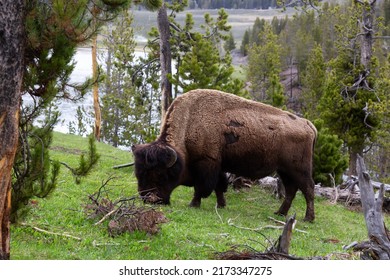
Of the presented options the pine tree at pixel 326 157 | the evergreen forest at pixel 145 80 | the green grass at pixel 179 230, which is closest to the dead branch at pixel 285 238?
the green grass at pixel 179 230

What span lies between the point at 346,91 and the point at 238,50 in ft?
251

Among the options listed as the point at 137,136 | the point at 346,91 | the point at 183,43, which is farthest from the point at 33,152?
the point at 137,136

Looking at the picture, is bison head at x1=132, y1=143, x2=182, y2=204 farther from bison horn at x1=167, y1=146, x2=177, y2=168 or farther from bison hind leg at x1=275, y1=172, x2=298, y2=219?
bison hind leg at x1=275, y1=172, x2=298, y2=219

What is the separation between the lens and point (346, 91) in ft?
92.6

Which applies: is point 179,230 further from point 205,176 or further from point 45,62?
point 45,62

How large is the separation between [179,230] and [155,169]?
179cm

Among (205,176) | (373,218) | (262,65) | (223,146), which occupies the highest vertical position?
(373,218)

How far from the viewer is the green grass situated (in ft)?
23.3

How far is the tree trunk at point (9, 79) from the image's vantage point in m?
5.25

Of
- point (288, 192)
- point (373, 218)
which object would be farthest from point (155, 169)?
point (373, 218)

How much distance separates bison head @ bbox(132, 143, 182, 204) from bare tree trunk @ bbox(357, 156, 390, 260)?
448 centimetres

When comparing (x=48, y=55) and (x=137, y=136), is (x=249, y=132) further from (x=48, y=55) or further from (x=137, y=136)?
(x=137, y=136)

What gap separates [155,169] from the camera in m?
9.99

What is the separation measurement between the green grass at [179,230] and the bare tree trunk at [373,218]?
152 cm
